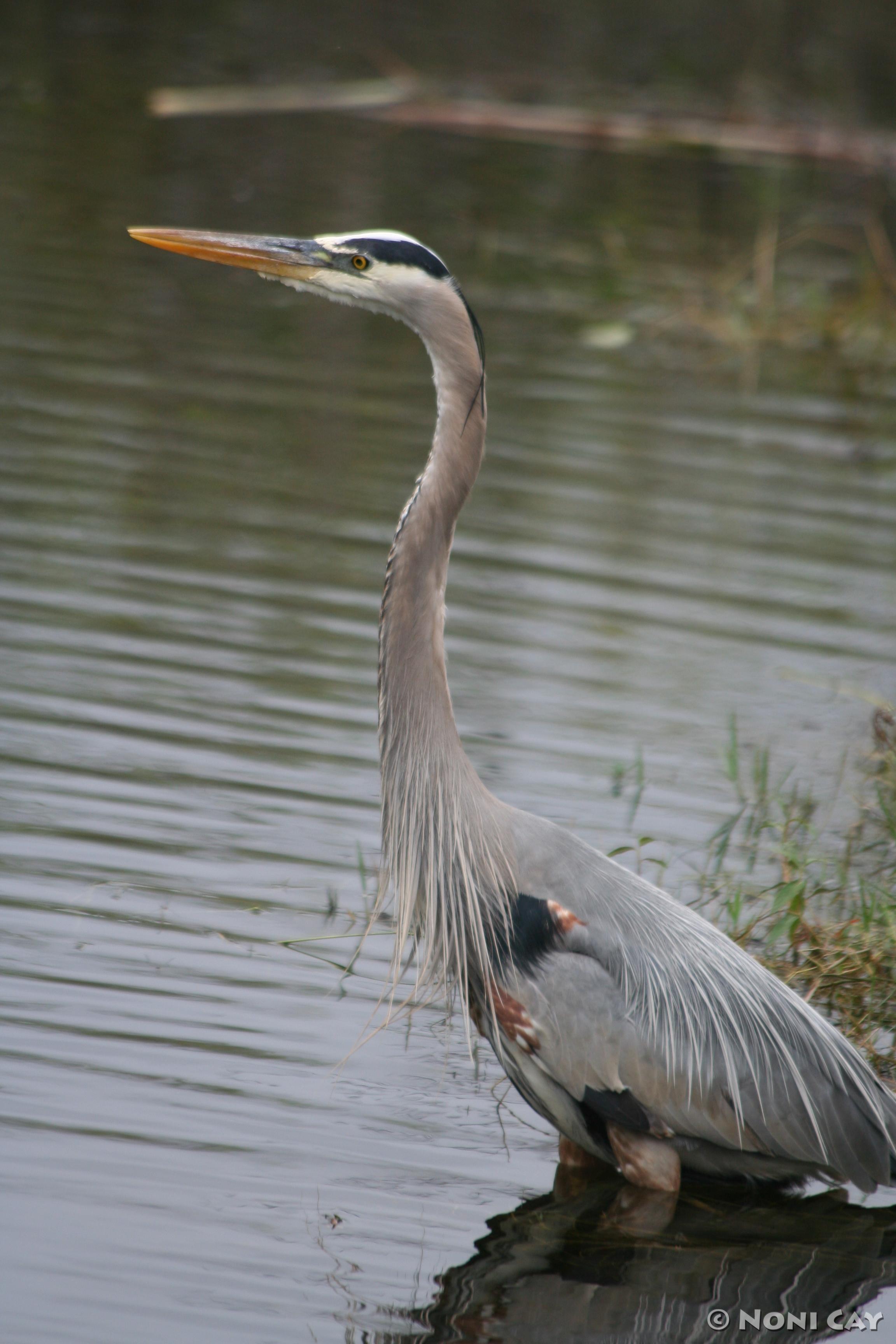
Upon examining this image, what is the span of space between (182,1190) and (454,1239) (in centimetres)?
58

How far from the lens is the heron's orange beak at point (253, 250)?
4199mm

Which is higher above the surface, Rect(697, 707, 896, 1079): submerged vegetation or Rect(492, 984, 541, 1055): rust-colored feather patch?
Rect(492, 984, 541, 1055): rust-colored feather patch

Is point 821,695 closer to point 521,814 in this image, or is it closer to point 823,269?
point 521,814

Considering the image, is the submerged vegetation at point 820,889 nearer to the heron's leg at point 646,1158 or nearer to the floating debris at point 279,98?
the heron's leg at point 646,1158

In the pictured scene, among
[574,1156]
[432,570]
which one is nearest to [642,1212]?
[574,1156]

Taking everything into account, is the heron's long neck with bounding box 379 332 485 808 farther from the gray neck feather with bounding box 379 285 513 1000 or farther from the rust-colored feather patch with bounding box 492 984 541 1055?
the rust-colored feather patch with bounding box 492 984 541 1055

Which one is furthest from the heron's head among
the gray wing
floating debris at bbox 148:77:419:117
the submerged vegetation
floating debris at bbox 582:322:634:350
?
floating debris at bbox 148:77:419:117

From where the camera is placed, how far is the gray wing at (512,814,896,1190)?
3.90 meters

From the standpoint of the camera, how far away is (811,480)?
977 cm

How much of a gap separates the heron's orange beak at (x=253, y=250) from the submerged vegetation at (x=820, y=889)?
194cm

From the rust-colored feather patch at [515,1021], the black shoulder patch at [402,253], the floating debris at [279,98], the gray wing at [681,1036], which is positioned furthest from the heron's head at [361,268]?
the floating debris at [279,98]

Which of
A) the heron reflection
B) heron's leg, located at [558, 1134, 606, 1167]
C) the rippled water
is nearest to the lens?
the heron reflection

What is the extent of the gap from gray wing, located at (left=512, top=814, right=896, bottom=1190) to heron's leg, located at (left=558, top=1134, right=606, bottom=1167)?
22 cm

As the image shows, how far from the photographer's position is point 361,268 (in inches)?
163
